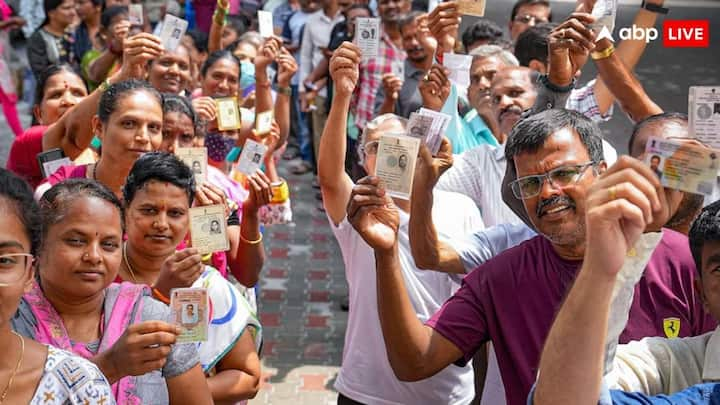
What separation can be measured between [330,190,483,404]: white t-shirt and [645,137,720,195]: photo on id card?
1.71 m

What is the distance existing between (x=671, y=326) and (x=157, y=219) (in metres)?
1.76

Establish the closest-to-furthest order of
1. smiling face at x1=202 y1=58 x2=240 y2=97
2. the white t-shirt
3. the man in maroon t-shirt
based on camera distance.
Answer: the man in maroon t-shirt → the white t-shirt → smiling face at x1=202 y1=58 x2=240 y2=97

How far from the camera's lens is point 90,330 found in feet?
9.11

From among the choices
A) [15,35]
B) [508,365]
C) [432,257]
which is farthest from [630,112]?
[15,35]

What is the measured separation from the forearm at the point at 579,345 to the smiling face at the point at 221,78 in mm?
4849

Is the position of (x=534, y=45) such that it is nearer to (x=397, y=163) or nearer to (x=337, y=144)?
(x=337, y=144)

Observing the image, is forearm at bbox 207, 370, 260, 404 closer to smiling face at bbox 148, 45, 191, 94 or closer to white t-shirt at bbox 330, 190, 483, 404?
white t-shirt at bbox 330, 190, 483, 404

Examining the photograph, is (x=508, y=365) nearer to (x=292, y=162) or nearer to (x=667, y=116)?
(x=667, y=116)

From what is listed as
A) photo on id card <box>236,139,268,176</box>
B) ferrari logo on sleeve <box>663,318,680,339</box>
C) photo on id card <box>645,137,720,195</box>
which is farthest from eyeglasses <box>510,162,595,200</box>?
photo on id card <box>236,139,268,176</box>

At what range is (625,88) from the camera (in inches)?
164

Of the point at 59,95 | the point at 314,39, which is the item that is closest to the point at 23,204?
the point at 59,95

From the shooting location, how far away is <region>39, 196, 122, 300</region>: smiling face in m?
2.78

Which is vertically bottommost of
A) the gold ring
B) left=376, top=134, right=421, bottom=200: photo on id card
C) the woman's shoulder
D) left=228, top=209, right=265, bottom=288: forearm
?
left=228, top=209, right=265, bottom=288: forearm

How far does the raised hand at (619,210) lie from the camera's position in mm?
1732
